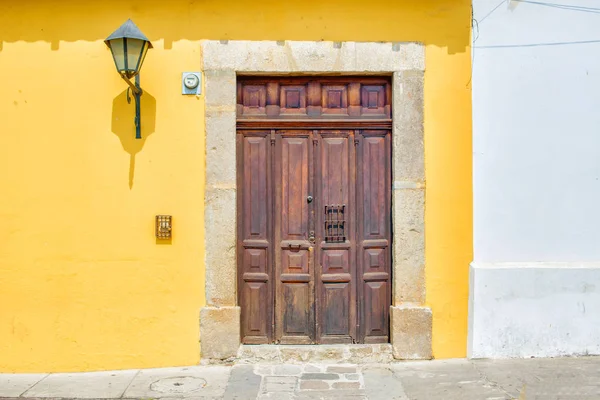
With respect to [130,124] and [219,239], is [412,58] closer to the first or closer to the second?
[219,239]

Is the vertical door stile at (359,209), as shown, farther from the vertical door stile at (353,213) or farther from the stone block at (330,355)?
the stone block at (330,355)

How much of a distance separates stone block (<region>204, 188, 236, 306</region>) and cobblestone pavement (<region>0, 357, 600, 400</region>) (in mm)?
716

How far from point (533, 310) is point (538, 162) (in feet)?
4.26

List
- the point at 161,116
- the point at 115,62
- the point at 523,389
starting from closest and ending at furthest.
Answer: the point at 523,389 → the point at 115,62 → the point at 161,116

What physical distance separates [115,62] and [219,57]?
89 cm

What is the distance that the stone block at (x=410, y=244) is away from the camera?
5.55 meters

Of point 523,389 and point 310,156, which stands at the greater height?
point 310,156

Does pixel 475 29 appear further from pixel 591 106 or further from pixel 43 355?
pixel 43 355

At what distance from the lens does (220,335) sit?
5508 mm

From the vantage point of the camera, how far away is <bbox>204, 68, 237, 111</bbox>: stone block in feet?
18.0

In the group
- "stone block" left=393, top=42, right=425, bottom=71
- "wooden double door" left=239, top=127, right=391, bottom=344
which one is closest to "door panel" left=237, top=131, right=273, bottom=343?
"wooden double door" left=239, top=127, right=391, bottom=344

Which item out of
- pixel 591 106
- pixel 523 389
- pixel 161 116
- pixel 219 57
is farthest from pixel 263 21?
pixel 523 389

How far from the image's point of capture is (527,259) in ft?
18.1

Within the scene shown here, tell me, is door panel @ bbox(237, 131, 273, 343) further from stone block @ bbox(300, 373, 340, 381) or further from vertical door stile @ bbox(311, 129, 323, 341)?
stone block @ bbox(300, 373, 340, 381)
